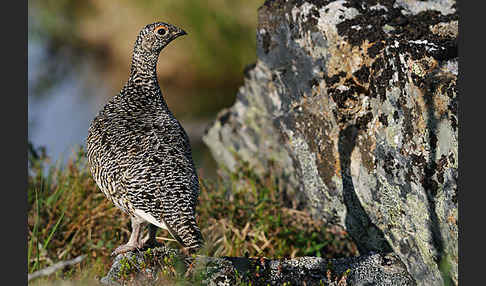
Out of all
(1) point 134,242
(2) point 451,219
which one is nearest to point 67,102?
(1) point 134,242

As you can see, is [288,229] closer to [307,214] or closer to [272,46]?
[307,214]

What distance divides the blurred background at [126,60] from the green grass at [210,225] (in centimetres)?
432

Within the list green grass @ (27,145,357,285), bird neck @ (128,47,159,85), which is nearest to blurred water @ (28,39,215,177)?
green grass @ (27,145,357,285)

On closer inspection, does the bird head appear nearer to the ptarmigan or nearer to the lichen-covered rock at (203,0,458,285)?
the ptarmigan

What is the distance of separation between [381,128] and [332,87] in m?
0.68

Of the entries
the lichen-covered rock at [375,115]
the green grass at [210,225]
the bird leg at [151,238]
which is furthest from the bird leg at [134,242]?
the lichen-covered rock at [375,115]

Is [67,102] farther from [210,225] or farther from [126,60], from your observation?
[210,225]

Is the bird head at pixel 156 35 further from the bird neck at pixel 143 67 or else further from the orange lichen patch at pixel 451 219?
the orange lichen patch at pixel 451 219

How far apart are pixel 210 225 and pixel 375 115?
275 cm

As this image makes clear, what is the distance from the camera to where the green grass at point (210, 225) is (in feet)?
20.8

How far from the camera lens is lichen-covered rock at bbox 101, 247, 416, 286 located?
13.6 feet

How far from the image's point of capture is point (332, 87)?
5.09 meters

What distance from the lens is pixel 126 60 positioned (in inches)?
616

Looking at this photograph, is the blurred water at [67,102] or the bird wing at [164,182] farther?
the blurred water at [67,102]
